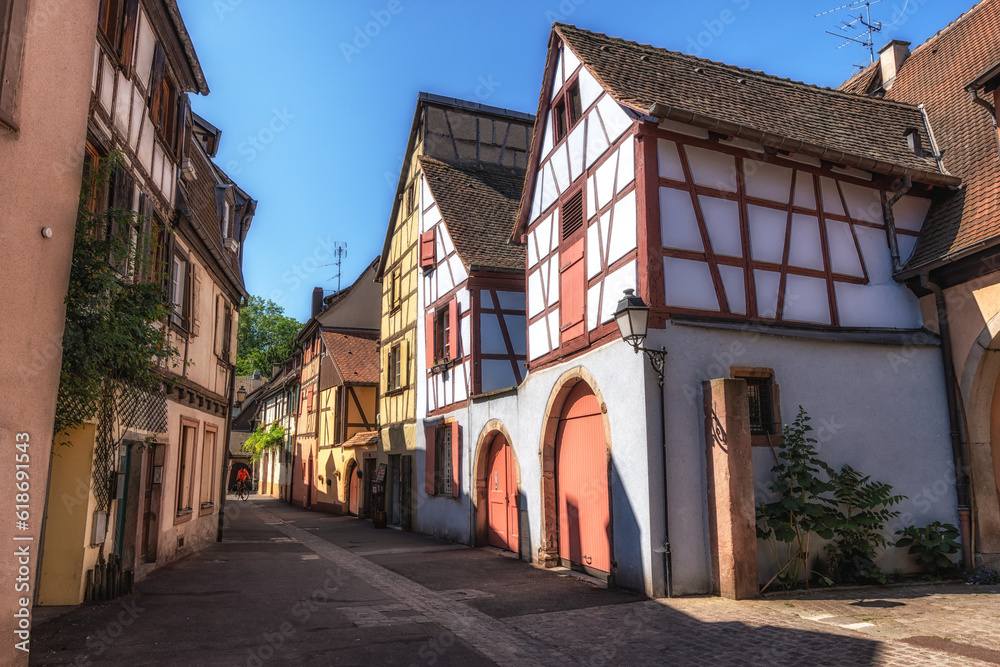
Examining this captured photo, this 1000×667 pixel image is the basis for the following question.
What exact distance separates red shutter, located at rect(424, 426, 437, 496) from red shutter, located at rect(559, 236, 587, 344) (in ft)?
20.1

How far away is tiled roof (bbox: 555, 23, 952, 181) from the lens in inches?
378

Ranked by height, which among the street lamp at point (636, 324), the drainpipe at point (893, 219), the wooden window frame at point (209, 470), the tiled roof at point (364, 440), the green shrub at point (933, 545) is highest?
the drainpipe at point (893, 219)

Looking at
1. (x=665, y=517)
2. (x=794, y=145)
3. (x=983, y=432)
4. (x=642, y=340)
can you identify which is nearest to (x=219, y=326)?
(x=642, y=340)

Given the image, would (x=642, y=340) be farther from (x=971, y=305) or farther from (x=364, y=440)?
(x=364, y=440)

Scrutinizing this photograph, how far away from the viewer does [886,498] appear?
9.10 metres

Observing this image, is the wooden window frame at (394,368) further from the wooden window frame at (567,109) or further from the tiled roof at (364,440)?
the wooden window frame at (567,109)

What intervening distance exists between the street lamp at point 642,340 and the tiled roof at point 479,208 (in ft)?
23.1

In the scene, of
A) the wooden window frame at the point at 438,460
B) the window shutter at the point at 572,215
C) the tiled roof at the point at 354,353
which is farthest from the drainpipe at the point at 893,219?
the tiled roof at the point at 354,353

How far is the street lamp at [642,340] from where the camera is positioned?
325 inches

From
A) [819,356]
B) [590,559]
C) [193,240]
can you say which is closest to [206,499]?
[193,240]

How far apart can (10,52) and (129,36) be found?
4471 mm

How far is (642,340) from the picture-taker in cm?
846

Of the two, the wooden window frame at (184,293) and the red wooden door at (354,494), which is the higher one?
the wooden window frame at (184,293)

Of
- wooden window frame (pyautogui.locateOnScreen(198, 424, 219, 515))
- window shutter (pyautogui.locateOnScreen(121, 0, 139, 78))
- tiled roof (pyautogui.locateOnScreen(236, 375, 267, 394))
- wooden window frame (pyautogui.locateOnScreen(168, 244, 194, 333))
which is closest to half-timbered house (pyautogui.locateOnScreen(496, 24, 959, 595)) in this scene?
wooden window frame (pyautogui.locateOnScreen(168, 244, 194, 333))
